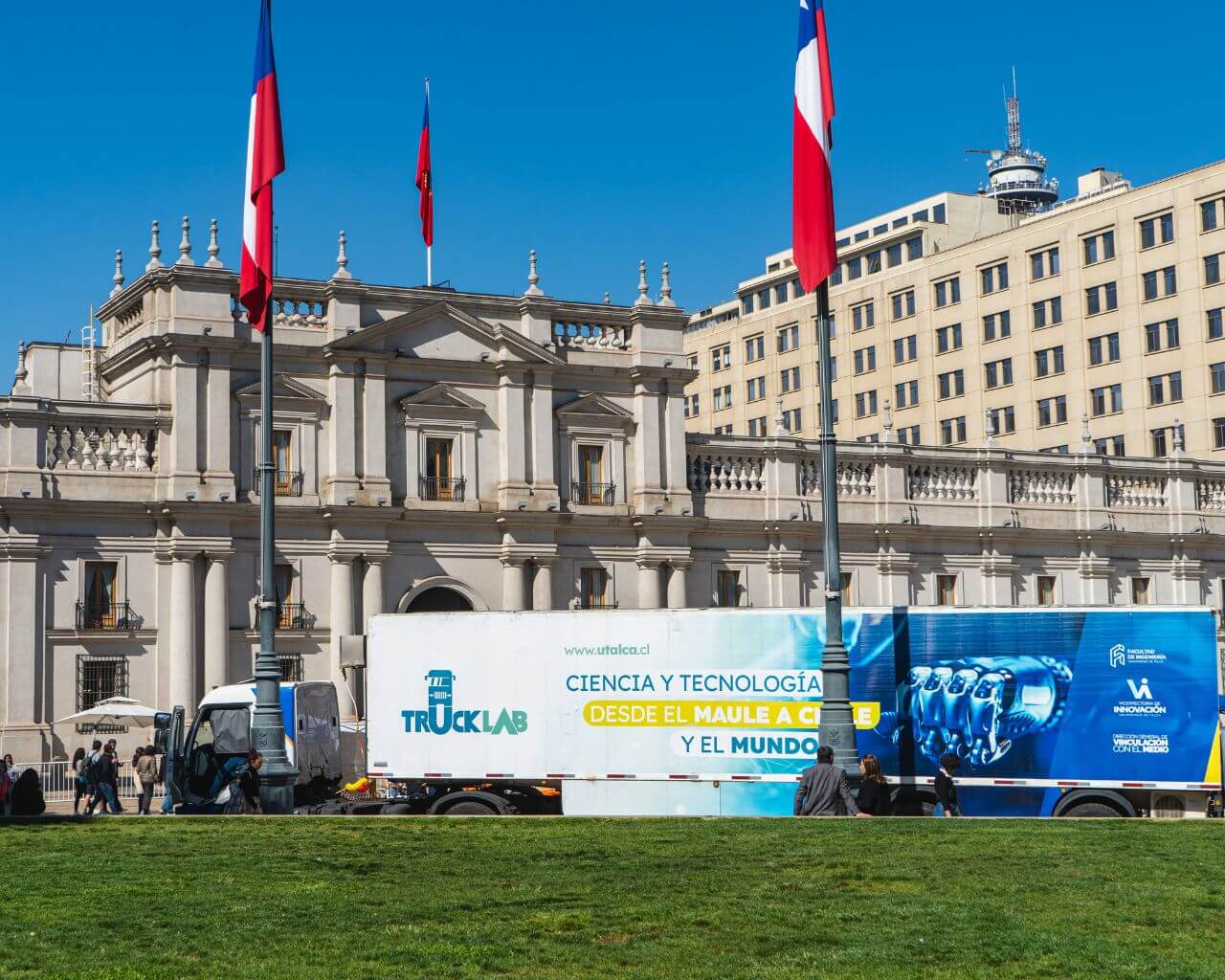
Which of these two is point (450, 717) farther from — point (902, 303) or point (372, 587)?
point (902, 303)

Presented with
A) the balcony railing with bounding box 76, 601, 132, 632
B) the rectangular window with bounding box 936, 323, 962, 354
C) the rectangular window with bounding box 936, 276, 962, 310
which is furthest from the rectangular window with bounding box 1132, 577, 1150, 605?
the balcony railing with bounding box 76, 601, 132, 632

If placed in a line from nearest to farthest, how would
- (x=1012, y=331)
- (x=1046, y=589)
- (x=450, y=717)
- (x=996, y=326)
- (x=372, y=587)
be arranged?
(x=450, y=717), (x=372, y=587), (x=1046, y=589), (x=1012, y=331), (x=996, y=326)

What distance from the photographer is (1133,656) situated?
28.4m

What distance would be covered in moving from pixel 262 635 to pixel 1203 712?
15.0 meters

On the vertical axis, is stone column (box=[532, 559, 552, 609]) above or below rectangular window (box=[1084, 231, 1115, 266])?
below

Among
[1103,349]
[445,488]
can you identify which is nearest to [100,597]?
[445,488]

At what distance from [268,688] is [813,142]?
40.7ft

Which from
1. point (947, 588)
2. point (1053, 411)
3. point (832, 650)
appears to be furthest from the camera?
point (1053, 411)

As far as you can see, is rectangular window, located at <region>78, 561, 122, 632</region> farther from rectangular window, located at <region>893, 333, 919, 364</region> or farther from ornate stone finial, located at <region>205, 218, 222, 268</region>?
rectangular window, located at <region>893, 333, 919, 364</region>

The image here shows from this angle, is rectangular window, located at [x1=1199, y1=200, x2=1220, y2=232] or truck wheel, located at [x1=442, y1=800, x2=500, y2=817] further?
rectangular window, located at [x1=1199, y1=200, x2=1220, y2=232]

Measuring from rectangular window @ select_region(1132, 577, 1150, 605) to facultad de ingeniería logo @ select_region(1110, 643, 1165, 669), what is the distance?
34.9 meters

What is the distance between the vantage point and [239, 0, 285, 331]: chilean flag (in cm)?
3030

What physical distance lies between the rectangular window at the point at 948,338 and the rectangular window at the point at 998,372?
2.30m

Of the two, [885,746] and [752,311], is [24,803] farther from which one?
[752,311]
